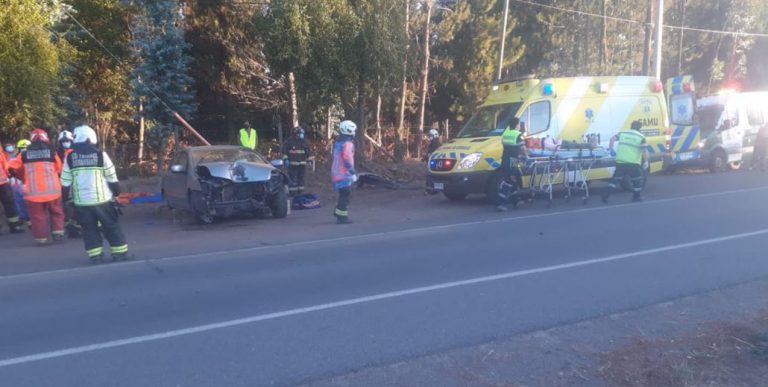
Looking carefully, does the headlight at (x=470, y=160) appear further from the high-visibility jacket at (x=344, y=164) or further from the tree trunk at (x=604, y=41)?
the tree trunk at (x=604, y=41)

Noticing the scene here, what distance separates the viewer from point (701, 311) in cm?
688

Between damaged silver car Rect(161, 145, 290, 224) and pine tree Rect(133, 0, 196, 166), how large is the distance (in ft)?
23.7

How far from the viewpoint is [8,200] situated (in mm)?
13258

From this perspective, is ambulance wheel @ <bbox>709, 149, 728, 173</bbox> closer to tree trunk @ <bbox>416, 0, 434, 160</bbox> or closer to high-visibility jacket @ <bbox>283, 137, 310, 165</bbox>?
tree trunk @ <bbox>416, 0, 434, 160</bbox>

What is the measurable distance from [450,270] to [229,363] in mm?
3801

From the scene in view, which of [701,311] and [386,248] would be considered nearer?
[701,311]

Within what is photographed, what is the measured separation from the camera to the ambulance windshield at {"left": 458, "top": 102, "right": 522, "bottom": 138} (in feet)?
50.8

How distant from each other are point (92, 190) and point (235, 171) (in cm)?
430

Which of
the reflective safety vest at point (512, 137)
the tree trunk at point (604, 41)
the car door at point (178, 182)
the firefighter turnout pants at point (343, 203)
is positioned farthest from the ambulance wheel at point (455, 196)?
the tree trunk at point (604, 41)

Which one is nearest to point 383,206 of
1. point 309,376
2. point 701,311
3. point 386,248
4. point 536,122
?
point 536,122

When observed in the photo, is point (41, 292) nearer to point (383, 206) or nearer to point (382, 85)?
point (383, 206)

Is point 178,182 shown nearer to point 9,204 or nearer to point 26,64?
point 9,204

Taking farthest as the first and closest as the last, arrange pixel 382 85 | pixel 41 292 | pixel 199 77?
pixel 199 77 → pixel 382 85 → pixel 41 292

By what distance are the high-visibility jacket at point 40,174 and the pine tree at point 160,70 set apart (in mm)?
9023
